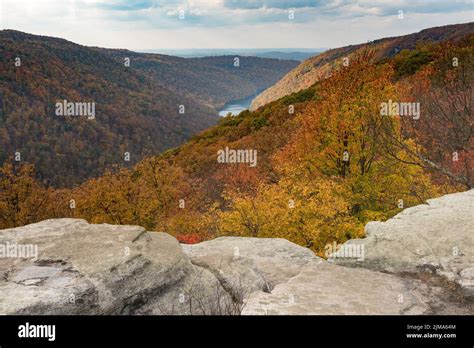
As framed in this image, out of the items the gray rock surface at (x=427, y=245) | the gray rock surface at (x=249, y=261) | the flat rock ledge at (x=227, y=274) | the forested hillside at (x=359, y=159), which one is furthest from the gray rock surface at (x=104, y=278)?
the forested hillside at (x=359, y=159)

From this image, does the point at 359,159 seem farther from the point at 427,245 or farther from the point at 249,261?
the point at 249,261

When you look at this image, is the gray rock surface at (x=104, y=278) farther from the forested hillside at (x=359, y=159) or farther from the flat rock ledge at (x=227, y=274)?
the forested hillside at (x=359, y=159)

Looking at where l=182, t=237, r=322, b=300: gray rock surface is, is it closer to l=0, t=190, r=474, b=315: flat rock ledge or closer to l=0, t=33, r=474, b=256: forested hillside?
l=0, t=190, r=474, b=315: flat rock ledge

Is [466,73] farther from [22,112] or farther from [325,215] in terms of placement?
[22,112]

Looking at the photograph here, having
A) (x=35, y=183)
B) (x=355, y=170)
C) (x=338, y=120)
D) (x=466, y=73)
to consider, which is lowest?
(x=35, y=183)

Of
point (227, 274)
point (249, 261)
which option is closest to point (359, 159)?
point (249, 261)

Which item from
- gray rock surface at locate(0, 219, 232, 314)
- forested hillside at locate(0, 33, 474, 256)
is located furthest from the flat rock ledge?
forested hillside at locate(0, 33, 474, 256)

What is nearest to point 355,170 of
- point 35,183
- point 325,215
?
point 325,215
